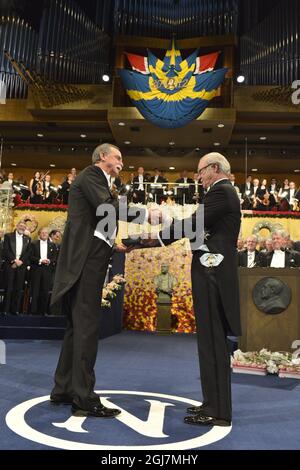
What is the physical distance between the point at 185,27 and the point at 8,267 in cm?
1154

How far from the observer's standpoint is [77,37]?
14.4 meters

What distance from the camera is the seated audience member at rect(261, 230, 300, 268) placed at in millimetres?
5797

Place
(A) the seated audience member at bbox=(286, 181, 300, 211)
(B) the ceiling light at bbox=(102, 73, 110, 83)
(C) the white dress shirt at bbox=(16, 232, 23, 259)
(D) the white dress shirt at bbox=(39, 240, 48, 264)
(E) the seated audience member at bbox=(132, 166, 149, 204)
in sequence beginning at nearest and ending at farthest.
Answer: (C) the white dress shirt at bbox=(16, 232, 23, 259), (D) the white dress shirt at bbox=(39, 240, 48, 264), (E) the seated audience member at bbox=(132, 166, 149, 204), (A) the seated audience member at bbox=(286, 181, 300, 211), (B) the ceiling light at bbox=(102, 73, 110, 83)

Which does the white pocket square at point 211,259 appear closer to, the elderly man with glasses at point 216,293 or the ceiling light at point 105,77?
the elderly man with glasses at point 216,293

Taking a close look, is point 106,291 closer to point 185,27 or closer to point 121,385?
point 121,385

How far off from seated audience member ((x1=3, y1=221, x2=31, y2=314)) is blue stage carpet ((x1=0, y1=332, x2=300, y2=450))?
217cm

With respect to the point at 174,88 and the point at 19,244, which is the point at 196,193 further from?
the point at 19,244

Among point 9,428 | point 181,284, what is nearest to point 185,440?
point 9,428

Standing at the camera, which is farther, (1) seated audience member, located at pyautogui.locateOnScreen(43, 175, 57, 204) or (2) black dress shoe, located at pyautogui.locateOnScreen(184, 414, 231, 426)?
(1) seated audience member, located at pyautogui.locateOnScreen(43, 175, 57, 204)

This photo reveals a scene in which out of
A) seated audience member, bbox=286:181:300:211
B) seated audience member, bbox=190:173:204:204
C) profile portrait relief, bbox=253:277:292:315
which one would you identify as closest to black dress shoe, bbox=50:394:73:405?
profile portrait relief, bbox=253:277:292:315

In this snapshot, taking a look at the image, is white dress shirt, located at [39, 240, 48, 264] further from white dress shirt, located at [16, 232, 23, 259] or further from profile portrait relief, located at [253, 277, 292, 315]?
profile portrait relief, located at [253, 277, 292, 315]

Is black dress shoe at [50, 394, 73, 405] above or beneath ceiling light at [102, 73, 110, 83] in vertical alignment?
beneath

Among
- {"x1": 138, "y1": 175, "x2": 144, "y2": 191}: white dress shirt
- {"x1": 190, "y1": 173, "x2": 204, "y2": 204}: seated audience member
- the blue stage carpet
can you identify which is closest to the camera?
the blue stage carpet

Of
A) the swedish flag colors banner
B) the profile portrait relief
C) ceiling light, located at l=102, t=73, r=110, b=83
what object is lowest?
the profile portrait relief
